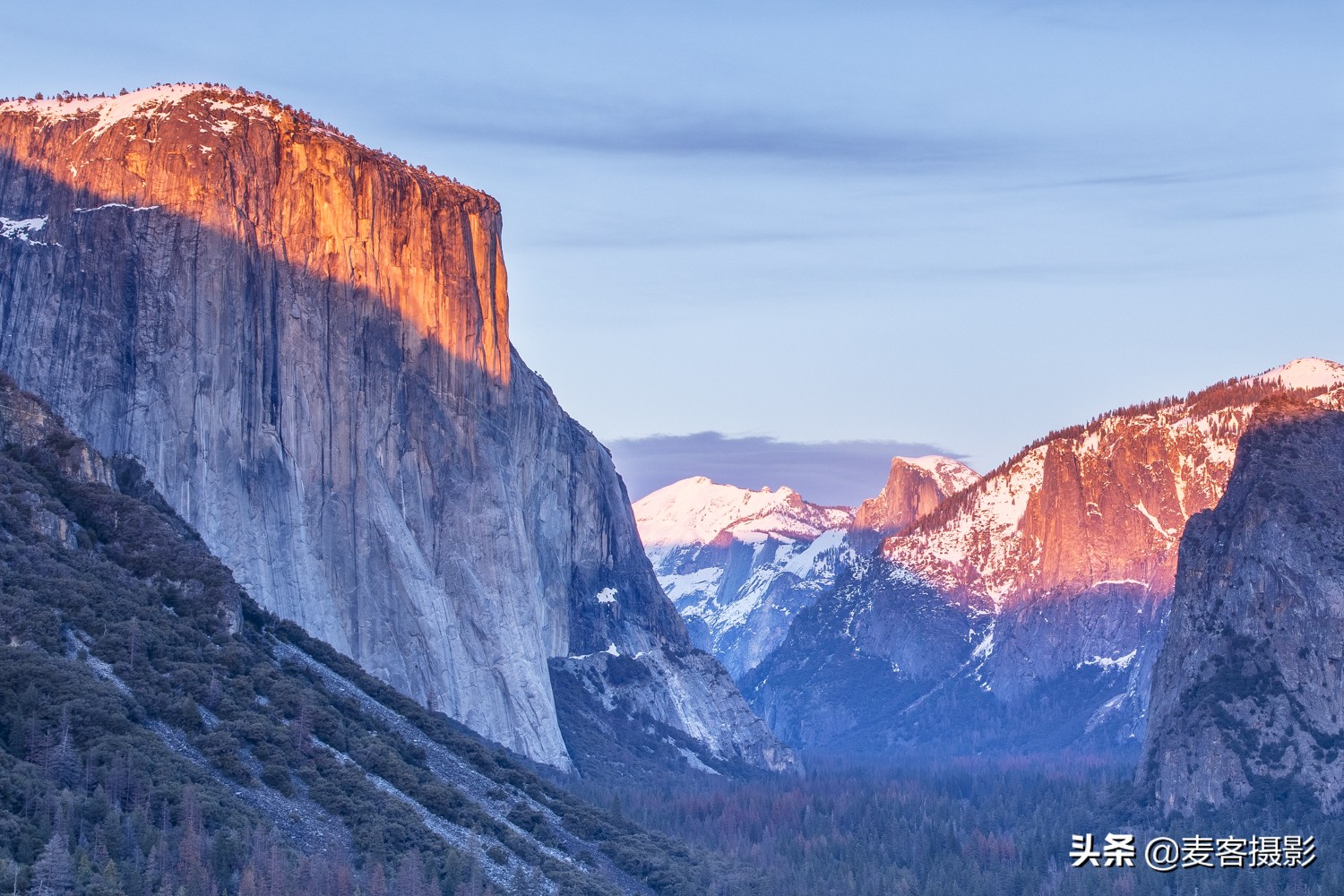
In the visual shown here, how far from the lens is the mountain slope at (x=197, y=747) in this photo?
361 feet

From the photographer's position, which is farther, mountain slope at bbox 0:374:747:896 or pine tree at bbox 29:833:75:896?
mountain slope at bbox 0:374:747:896

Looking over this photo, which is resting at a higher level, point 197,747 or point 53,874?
point 197,747

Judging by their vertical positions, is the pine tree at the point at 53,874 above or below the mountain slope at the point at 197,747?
below

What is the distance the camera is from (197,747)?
414 ft

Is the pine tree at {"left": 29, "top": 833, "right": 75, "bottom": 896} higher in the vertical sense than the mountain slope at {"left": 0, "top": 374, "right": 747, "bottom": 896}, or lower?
lower

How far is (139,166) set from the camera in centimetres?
19588

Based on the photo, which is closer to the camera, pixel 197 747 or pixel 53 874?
pixel 53 874

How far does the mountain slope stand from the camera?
110m

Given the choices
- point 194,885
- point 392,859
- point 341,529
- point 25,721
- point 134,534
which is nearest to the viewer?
point 194,885

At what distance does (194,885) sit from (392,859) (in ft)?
82.4

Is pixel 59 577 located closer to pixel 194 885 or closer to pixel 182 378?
pixel 194 885

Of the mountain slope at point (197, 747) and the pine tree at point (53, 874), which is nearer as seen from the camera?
the pine tree at point (53, 874)

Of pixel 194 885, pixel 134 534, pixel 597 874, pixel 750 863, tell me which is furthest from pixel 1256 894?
pixel 194 885

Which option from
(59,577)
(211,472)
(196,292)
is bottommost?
(59,577)
